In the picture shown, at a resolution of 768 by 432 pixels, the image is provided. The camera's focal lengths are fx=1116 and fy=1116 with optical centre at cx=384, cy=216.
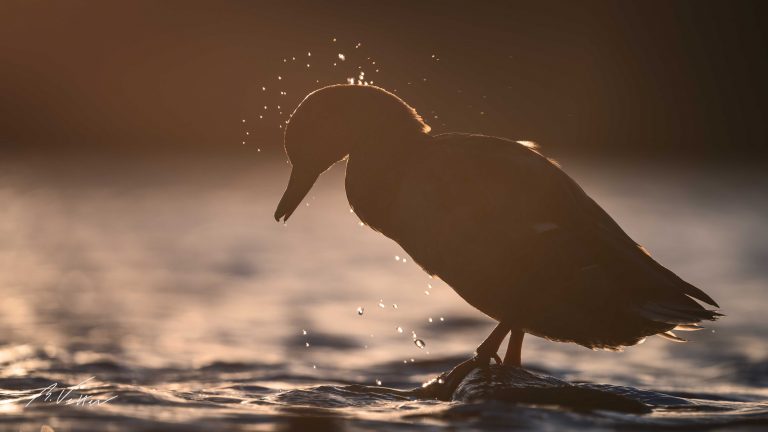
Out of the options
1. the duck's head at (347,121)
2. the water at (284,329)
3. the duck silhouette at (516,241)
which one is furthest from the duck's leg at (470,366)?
the duck's head at (347,121)

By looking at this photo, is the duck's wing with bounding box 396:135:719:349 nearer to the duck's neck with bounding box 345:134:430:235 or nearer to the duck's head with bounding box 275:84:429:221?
the duck's neck with bounding box 345:134:430:235

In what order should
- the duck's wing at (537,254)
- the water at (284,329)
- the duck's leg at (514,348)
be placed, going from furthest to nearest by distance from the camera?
the duck's leg at (514,348), the duck's wing at (537,254), the water at (284,329)

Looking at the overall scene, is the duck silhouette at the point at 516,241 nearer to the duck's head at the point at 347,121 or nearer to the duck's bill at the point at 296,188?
the duck's head at the point at 347,121

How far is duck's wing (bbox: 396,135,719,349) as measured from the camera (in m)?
7.52

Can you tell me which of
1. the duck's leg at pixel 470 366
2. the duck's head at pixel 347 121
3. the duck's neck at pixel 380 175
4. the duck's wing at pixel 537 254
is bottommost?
the duck's leg at pixel 470 366

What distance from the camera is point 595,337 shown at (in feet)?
25.3

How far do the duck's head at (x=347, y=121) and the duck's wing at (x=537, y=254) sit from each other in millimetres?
564

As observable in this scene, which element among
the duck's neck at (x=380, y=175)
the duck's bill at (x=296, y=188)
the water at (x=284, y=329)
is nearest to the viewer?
the water at (x=284, y=329)

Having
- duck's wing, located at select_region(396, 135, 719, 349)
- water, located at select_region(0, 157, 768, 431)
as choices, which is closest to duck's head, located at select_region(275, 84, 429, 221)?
duck's wing, located at select_region(396, 135, 719, 349)

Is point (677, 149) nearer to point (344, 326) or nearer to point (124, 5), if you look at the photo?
point (124, 5)

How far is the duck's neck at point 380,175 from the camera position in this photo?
320 inches

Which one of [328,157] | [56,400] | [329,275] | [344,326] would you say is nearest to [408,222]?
[328,157]

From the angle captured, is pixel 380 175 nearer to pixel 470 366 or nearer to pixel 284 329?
pixel 470 366

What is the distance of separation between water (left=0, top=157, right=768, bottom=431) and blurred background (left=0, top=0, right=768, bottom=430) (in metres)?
0.06
